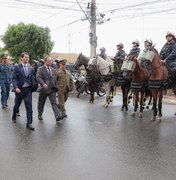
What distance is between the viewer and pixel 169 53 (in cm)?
1146

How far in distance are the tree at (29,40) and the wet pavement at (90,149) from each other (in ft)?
86.0

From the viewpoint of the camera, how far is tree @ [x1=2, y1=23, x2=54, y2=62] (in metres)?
37.7

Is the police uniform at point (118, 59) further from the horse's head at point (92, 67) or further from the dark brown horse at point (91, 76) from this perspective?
the dark brown horse at point (91, 76)

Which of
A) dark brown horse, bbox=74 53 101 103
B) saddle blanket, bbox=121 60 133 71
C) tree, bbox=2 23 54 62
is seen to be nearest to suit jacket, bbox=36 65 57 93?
saddle blanket, bbox=121 60 133 71

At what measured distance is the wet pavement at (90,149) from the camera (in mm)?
6055

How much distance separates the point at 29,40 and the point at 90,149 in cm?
3171

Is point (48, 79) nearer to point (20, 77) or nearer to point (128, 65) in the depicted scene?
point (20, 77)

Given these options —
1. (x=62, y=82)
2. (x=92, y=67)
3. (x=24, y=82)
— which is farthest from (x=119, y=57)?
(x=24, y=82)

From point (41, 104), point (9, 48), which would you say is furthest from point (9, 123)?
point (9, 48)

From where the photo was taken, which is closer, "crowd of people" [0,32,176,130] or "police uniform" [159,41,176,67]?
"crowd of people" [0,32,176,130]

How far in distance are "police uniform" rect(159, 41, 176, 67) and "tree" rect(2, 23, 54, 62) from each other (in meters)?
27.2

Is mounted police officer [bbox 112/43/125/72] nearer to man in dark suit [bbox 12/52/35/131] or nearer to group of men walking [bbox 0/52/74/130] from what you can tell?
group of men walking [bbox 0/52/74/130]

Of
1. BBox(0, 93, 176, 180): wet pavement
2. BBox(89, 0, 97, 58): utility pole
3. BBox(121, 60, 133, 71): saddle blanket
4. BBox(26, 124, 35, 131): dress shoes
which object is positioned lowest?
BBox(0, 93, 176, 180): wet pavement

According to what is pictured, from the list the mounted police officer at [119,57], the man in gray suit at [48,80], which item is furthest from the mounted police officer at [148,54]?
the mounted police officer at [119,57]
